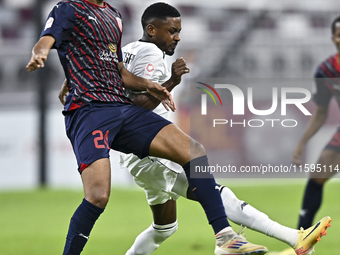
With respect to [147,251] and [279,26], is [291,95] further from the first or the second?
[279,26]

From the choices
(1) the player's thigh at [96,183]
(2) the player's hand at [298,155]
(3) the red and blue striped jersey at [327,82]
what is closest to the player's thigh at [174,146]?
(1) the player's thigh at [96,183]

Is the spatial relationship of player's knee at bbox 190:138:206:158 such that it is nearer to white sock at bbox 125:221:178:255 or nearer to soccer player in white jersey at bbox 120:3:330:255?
soccer player in white jersey at bbox 120:3:330:255

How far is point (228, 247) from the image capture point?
8.17 ft

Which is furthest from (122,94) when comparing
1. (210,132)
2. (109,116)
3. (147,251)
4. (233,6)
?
(233,6)

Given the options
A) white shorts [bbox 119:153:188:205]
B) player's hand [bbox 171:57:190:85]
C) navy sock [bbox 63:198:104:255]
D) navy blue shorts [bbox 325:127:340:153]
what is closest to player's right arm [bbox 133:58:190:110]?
player's hand [bbox 171:57:190:85]

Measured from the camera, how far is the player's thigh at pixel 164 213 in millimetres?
3416

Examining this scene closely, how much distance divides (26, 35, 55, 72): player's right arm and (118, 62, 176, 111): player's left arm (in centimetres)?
50

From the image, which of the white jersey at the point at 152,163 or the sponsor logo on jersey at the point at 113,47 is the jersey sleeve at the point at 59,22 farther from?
the white jersey at the point at 152,163

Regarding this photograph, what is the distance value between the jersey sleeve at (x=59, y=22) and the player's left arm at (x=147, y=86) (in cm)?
42

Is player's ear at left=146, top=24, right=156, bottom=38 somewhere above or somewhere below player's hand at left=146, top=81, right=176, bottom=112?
above

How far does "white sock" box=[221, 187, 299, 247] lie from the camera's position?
112 inches

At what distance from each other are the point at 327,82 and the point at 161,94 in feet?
5.84

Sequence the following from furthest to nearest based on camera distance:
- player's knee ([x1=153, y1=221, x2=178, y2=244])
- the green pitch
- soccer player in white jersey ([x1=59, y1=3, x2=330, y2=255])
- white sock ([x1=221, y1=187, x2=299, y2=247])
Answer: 1. the green pitch
2. player's knee ([x1=153, y1=221, x2=178, y2=244])
3. soccer player in white jersey ([x1=59, y1=3, x2=330, y2=255])
4. white sock ([x1=221, y1=187, x2=299, y2=247])

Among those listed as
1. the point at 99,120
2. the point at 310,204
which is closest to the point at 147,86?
the point at 99,120
